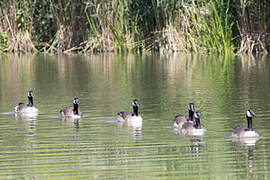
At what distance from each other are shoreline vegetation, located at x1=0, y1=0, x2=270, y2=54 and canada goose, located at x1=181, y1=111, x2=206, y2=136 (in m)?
17.2

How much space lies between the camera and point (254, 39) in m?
31.5

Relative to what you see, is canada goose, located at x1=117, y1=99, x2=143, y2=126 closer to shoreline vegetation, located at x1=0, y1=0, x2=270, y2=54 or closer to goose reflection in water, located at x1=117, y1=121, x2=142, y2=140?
goose reflection in water, located at x1=117, y1=121, x2=142, y2=140

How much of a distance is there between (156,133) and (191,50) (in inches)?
856

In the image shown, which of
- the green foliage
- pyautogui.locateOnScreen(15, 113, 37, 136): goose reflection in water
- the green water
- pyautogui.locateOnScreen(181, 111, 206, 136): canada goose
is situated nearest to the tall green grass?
the green water

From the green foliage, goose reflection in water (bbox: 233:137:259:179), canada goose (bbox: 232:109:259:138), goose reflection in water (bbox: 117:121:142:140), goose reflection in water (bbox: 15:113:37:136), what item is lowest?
goose reflection in water (bbox: 233:137:259:179)

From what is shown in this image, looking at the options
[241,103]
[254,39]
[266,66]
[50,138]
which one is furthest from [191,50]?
[50,138]

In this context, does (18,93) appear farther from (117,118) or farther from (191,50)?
(191,50)

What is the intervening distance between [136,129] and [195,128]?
141 centimetres

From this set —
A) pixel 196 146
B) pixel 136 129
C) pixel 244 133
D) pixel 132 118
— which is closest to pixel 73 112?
pixel 132 118

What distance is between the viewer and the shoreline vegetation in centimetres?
3100

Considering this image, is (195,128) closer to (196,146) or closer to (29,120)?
(196,146)

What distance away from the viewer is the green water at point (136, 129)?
10188mm

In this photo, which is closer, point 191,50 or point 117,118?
point 117,118

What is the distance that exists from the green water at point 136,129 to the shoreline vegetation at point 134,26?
2.53 metres
